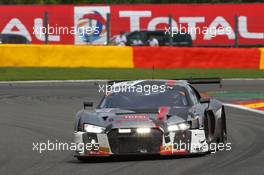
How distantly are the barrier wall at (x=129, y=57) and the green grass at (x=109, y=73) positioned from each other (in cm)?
28

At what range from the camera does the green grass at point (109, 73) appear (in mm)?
28734

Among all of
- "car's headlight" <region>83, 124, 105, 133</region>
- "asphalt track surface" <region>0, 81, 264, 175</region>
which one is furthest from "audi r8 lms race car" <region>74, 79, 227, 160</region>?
"asphalt track surface" <region>0, 81, 264, 175</region>

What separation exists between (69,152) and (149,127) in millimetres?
1848

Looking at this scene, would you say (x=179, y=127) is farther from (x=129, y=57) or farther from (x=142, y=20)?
(x=142, y=20)

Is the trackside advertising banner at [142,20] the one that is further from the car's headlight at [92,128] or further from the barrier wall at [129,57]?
the car's headlight at [92,128]

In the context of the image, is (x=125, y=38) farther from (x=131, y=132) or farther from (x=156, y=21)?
(x=131, y=132)

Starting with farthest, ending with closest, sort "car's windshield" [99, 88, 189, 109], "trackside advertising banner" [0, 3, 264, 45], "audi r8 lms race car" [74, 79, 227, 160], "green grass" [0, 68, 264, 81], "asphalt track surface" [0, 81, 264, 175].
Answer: "trackside advertising banner" [0, 3, 264, 45]
"green grass" [0, 68, 264, 81]
"car's windshield" [99, 88, 189, 109]
"audi r8 lms race car" [74, 79, 227, 160]
"asphalt track surface" [0, 81, 264, 175]

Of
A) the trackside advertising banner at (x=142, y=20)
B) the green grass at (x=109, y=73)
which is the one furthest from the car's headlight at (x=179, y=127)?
the trackside advertising banner at (x=142, y=20)

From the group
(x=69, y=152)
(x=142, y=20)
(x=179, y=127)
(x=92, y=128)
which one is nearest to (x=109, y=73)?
(x=142, y=20)

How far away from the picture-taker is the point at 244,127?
15.6m

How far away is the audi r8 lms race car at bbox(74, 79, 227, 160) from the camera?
11250 millimetres

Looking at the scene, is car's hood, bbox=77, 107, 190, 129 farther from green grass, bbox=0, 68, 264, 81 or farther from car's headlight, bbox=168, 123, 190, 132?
green grass, bbox=0, 68, 264, 81

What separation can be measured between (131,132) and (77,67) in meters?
18.7

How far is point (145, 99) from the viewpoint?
12625 mm
